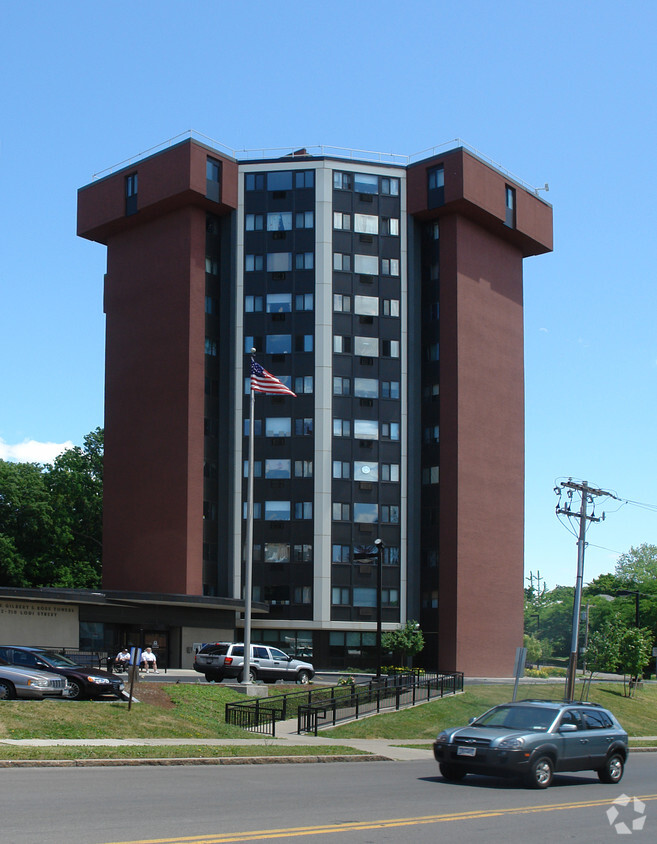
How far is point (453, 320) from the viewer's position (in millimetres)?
70125

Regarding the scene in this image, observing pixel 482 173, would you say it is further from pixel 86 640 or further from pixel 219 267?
pixel 86 640

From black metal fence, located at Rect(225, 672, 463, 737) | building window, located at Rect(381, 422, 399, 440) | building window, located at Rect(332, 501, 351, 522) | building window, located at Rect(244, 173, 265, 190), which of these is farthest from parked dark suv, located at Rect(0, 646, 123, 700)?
building window, located at Rect(244, 173, 265, 190)

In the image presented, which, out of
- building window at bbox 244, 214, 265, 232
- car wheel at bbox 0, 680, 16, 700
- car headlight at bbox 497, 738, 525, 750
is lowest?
car wheel at bbox 0, 680, 16, 700

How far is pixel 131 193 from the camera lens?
7244cm

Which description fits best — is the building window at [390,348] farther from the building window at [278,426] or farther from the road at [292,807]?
the road at [292,807]

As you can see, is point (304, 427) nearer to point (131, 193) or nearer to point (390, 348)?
point (390, 348)

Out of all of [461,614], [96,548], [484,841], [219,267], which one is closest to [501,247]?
[219,267]

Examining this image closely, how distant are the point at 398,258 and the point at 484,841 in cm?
6252

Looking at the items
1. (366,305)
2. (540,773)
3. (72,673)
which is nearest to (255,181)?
(366,305)

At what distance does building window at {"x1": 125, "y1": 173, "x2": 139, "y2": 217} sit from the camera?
7181 cm

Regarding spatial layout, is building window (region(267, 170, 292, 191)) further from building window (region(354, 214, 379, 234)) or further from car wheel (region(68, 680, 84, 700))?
car wheel (region(68, 680, 84, 700))

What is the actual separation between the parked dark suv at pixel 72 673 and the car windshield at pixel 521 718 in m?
12.3

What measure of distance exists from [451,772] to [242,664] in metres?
23.8
